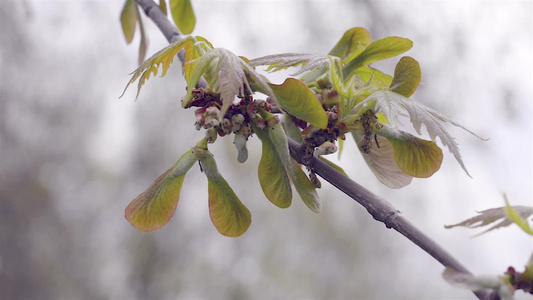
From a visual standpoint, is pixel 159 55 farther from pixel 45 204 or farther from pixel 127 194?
pixel 45 204

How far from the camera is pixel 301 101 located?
1.50 ft

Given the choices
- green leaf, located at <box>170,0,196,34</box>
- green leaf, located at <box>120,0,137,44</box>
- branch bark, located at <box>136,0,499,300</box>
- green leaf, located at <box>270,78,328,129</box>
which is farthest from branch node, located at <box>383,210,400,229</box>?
green leaf, located at <box>120,0,137,44</box>

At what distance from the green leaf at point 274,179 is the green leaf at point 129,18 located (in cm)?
60

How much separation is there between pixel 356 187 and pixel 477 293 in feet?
0.45

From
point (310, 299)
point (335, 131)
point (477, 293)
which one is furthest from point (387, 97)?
point (310, 299)

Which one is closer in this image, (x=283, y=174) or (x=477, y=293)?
(x=477, y=293)

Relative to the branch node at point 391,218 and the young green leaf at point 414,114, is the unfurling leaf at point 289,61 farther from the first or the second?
the branch node at point 391,218

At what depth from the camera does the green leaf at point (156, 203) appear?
51 centimetres

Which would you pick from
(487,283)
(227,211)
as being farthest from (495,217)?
(227,211)

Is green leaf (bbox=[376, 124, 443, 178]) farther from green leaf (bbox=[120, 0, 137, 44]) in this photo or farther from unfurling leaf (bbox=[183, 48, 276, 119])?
green leaf (bbox=[120, 0, 137, 44])

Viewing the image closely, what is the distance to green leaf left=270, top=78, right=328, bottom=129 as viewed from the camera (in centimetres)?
45

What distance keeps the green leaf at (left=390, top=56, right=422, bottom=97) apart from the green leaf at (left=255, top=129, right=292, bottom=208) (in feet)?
0.51

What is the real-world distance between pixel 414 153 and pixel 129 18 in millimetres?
709

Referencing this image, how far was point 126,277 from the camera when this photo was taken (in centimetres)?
445
